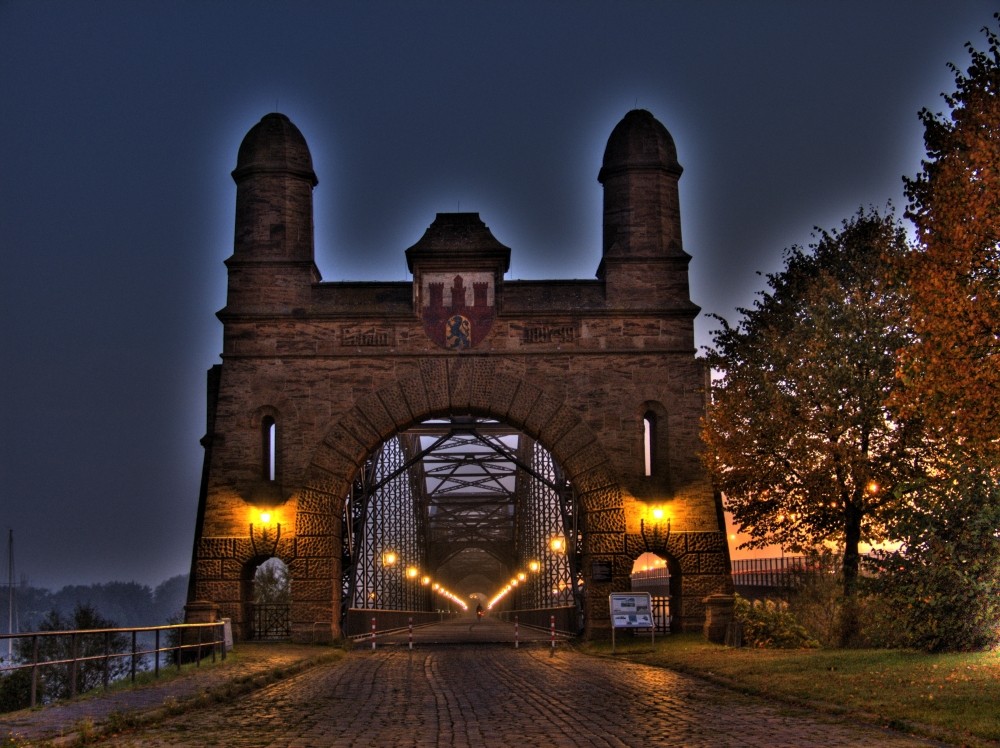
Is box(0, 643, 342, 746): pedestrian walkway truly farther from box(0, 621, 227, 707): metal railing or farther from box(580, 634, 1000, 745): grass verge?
box(580, 634, 1000, 745): grass verge

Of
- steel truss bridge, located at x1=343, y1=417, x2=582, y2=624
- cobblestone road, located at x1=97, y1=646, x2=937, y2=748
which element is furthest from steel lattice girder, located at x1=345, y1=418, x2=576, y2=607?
cobblestone road, located at x1=97, y1=646, x2=937, y2=748

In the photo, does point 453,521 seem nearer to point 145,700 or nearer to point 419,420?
point 419,420

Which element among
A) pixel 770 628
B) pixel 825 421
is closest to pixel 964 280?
pixel 825 421

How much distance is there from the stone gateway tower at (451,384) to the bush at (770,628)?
2.96m

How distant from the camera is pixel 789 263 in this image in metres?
30.5

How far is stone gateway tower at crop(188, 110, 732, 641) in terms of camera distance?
29.6 m

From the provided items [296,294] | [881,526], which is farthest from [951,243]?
[296,294]

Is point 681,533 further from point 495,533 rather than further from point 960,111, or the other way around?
point 495,533

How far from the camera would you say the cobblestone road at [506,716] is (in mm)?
11250

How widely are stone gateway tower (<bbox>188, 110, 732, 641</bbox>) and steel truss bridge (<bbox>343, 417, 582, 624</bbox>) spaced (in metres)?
3.04

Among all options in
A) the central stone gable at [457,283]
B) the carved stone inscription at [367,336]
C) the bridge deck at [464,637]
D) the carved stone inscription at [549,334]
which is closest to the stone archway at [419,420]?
the central stone gable at [457,283]

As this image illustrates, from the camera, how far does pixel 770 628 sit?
25.2m

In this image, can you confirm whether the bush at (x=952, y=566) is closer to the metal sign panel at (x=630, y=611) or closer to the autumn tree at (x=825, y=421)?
the autumn tree at (x=825, y=421)

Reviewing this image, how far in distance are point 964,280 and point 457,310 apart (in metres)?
15.7
